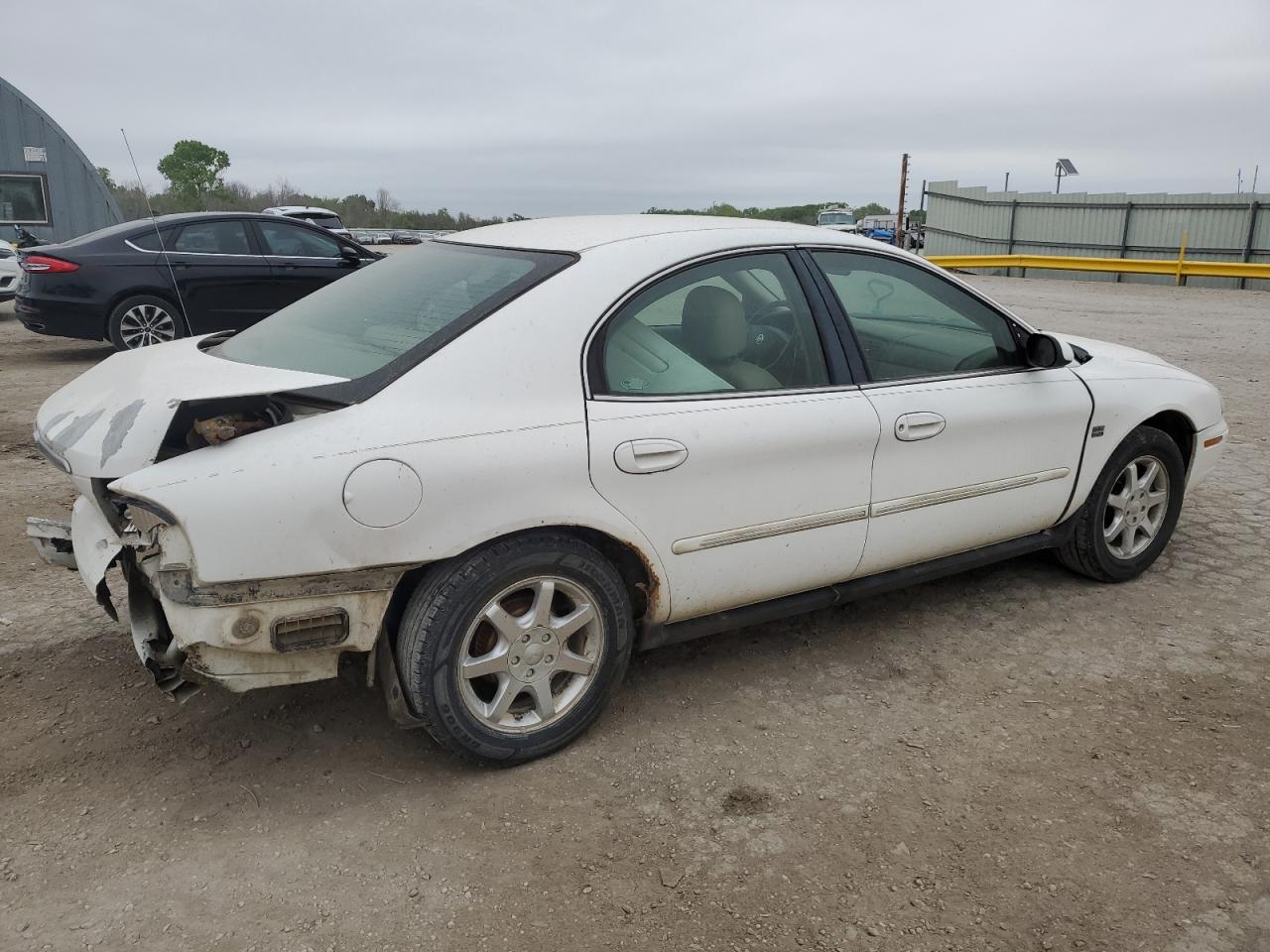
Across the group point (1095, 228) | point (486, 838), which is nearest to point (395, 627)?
point (486, 838)

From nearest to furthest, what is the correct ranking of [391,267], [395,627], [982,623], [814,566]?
[395,627]
[814,566]
[391,267]
[982,623]

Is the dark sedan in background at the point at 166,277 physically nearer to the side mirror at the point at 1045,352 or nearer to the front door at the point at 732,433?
the front door at the point at 732,433

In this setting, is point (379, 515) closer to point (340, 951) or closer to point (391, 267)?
point (340, 951)

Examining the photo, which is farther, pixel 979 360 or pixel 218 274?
pixel 218 274

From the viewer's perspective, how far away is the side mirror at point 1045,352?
A: 3832mm

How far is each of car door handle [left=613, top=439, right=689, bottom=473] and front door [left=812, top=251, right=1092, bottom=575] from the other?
0.81 meters

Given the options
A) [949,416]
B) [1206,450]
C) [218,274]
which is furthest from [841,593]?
[218,274]

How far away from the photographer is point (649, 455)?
2988 mm

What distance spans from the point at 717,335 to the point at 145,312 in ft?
27.2

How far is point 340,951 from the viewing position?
2289mm

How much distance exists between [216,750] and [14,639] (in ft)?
4.14

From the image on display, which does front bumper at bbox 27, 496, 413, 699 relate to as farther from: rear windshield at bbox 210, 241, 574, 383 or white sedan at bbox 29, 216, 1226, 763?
rear windshield at bbox 210, 241, 574, 383

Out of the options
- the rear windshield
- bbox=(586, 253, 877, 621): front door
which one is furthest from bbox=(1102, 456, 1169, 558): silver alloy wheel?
the rear windshield

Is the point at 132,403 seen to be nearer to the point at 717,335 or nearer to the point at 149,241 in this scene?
the point at 717,335
